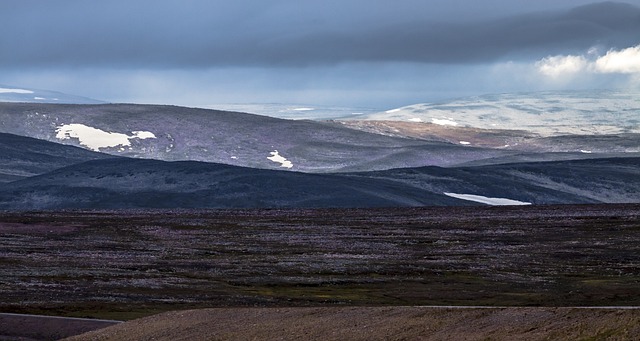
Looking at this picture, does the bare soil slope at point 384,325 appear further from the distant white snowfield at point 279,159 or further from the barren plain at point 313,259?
the distant white snowfield at point 279,159

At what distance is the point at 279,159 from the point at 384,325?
163 metres

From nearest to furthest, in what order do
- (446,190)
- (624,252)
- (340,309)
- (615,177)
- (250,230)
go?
(340,309)
(624,252)
(250,230)
(446,190)
(615,177)

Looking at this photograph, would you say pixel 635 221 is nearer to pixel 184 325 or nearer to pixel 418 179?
pixel 418 179

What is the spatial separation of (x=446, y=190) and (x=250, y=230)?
54397 mm

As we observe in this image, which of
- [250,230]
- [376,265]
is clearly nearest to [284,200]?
[250,230]

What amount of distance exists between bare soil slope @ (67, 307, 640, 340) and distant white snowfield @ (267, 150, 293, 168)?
495ft

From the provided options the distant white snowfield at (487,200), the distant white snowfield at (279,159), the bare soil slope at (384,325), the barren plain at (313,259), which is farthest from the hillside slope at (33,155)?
the bare soil slope at (384,325)

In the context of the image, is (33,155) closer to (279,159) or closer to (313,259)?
(279,159)

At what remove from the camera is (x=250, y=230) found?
95.4m

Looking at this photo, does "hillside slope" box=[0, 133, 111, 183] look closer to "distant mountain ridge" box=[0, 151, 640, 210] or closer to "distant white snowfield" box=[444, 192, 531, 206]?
"distant mountain ridge" box=[0, 151, 640, 210]

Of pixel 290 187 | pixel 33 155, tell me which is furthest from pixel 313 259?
pixel 33 155

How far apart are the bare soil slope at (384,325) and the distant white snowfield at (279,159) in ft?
495

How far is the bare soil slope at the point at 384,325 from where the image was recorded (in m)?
28.5

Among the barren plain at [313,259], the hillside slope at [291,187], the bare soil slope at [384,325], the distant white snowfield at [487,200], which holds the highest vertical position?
the bare soil slope at [384,325]
